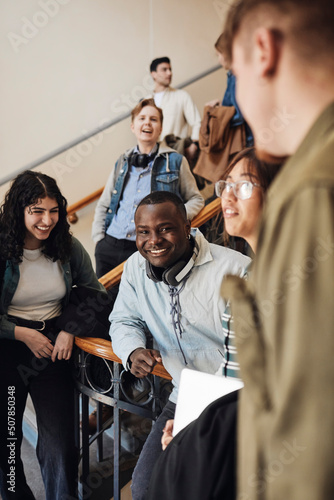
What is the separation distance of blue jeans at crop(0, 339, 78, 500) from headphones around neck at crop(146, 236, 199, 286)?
0.76m

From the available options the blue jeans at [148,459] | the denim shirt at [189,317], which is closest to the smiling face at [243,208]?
the denim shirt at [189,317]

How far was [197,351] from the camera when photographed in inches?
67.8

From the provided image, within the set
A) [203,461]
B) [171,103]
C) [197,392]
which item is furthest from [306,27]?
[171,103]

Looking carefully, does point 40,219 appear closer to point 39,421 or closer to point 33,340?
point 33,340

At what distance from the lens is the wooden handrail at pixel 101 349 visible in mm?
1680

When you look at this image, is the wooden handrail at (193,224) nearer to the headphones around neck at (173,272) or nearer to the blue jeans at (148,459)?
the headphones around neck at (173,272)

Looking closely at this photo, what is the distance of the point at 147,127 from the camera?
2.82m

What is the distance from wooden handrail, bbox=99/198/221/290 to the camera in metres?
2.63

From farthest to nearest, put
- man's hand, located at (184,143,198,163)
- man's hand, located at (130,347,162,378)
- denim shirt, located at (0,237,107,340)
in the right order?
man's hand, located at (184,143,198,163), denim shirt, located at (0,237,107,340), man's hand, located at (130,347,162,378)

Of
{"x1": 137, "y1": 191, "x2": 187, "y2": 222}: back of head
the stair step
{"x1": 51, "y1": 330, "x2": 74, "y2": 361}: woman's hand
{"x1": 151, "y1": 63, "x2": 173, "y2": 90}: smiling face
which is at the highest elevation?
{"x1": 151, "y1": 63, "x2": 173, "y2": 90}: smiling face

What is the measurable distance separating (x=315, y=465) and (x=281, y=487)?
1.8 inches

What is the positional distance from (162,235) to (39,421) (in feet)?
3.52

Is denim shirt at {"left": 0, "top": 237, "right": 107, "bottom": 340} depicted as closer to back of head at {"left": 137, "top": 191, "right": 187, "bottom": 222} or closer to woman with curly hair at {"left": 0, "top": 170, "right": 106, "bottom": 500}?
woman with curly hair at {"left": 0, "top": 170, "right": 106, "bottom": 500}

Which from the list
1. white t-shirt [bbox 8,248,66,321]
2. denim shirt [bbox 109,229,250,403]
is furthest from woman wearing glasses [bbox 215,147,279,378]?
white t-shirt [bbox 8,248,66,321]
